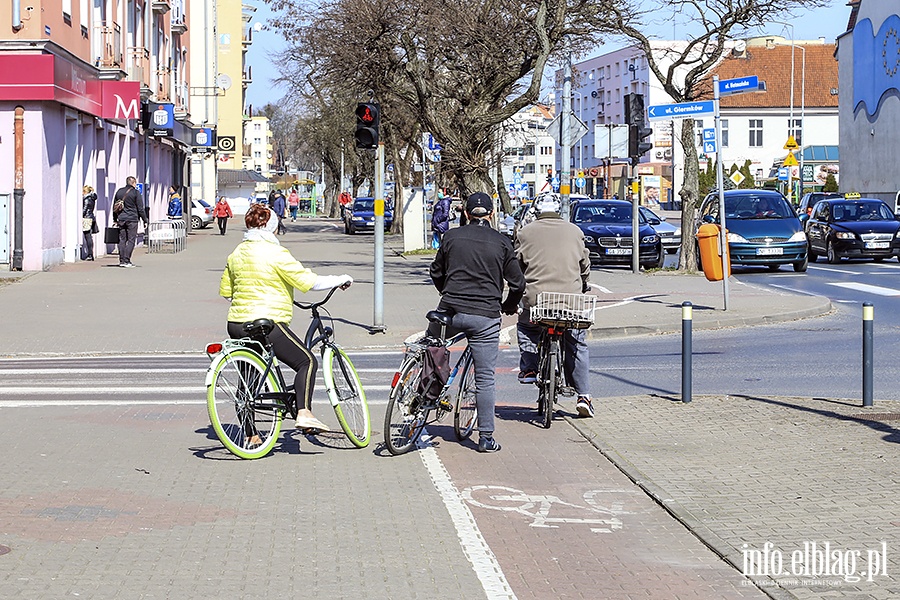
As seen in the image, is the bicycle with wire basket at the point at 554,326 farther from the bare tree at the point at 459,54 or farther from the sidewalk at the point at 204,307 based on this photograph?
the bare tree at the point at 459,54

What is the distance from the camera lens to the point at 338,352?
912cm

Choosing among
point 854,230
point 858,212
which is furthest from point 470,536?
point 858,212

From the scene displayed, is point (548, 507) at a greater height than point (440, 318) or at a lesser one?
lesser

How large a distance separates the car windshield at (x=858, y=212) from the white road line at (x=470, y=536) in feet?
91.5

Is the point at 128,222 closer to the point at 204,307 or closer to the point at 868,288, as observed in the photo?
the point at 204,307

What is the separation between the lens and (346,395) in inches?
361

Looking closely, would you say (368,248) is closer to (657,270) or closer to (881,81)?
(657,270)

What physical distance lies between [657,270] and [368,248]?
1748cm

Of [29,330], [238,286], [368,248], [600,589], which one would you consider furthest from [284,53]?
[600,589]

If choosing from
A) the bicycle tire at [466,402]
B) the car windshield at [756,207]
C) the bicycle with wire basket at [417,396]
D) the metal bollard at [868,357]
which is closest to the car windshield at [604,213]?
the car windshield at [756,207]

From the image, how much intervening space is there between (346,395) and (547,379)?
6.16 ft

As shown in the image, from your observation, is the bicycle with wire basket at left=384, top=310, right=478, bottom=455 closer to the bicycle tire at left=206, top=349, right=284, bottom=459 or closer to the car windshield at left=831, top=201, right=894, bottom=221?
the bicycle tire at left=206, top=349, right=284, bottom=459

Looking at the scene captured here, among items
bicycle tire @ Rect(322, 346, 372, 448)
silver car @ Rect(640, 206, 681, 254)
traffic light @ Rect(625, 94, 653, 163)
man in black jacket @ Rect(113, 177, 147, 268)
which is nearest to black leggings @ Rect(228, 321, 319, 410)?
bicycle tire @ Rect(322, 346, 372, 448)

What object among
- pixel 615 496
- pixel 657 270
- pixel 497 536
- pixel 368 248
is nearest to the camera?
pixel 497 536
